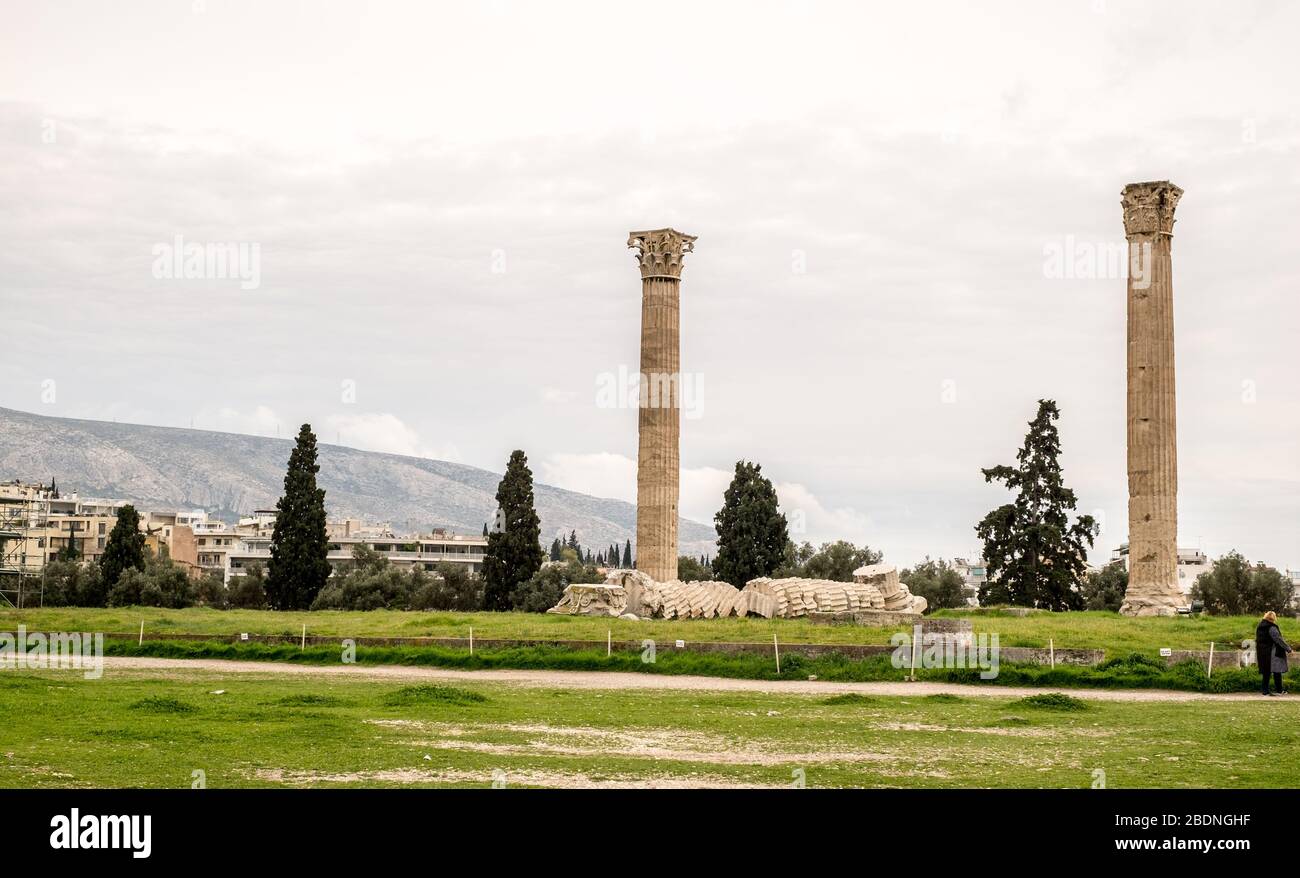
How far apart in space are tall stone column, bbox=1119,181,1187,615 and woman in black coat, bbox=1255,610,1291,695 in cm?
2016

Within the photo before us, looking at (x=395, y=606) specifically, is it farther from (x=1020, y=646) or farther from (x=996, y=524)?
(x=1020, y=646)

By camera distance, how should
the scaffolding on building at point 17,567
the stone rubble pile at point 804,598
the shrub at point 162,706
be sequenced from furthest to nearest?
the scaffolding on building at point 17,567 → the stone rubble pile at point 804,598 → the shrub at point 162,706

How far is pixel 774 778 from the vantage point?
14461 millimetres

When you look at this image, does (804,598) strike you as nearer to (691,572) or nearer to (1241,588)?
(1241,588)

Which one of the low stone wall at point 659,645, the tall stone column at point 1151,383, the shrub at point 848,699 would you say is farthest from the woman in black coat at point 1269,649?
the tall stone column at point 1151,383

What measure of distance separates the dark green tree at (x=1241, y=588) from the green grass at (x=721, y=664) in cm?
3594

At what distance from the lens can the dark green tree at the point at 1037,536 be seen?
195 feet

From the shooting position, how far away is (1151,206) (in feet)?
149

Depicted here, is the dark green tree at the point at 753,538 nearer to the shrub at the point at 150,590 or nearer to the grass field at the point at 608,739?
the shrub at the point at 150,590

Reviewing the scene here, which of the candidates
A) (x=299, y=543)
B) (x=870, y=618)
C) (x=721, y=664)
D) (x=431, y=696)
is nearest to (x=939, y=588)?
(x=299, y=543)

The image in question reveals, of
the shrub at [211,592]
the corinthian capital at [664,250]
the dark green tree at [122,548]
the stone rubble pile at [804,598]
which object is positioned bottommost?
the shrub at [211,592]

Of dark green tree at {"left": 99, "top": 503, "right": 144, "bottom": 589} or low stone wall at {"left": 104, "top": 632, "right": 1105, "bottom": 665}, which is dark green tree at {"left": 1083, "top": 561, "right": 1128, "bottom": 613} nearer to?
low stone wall at {"left": 104, "top": 632, "right": 1105, "bottom": 665}

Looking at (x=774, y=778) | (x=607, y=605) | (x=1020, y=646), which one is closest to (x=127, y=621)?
(x=607, y=605)

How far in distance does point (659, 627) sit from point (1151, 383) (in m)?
18.5
